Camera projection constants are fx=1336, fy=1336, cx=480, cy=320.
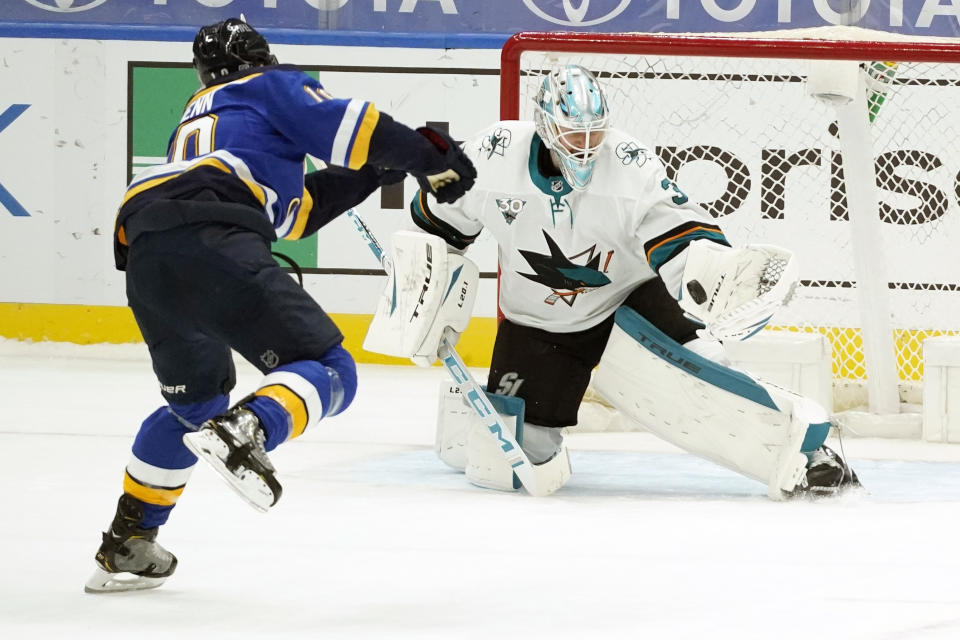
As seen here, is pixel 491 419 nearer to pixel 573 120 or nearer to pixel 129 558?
pixel 573 120

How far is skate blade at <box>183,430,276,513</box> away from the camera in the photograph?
1742 millimetres

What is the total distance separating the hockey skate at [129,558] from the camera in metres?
2.21

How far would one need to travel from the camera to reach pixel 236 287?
1.95m

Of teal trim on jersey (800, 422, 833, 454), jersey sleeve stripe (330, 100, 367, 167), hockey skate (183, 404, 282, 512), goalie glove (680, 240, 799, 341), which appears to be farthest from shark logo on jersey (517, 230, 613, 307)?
hockey skate (183, 404, 282, 512)

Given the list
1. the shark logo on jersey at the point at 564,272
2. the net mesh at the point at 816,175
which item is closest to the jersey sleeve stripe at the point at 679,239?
the shark logo on jersey at the point at 564,272

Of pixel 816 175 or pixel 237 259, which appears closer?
pixel 237 259

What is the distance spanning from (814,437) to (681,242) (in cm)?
56

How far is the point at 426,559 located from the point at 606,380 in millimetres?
1072

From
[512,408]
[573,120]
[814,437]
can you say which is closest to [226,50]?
[573,120]

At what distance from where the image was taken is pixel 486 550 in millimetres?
2547

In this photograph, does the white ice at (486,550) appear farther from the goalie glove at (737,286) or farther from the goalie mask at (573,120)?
the goalie mask at (573,120)

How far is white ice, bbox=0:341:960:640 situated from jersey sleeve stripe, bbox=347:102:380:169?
2.32 ft

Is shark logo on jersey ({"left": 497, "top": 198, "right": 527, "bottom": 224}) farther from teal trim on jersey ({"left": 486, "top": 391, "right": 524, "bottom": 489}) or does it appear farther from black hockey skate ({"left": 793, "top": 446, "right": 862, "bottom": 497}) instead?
black hockey skate ({"left": 793, "top": 446, "right": 862, "bottom": 497})

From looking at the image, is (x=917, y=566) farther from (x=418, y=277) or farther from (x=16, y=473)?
(x=16, y=473)
